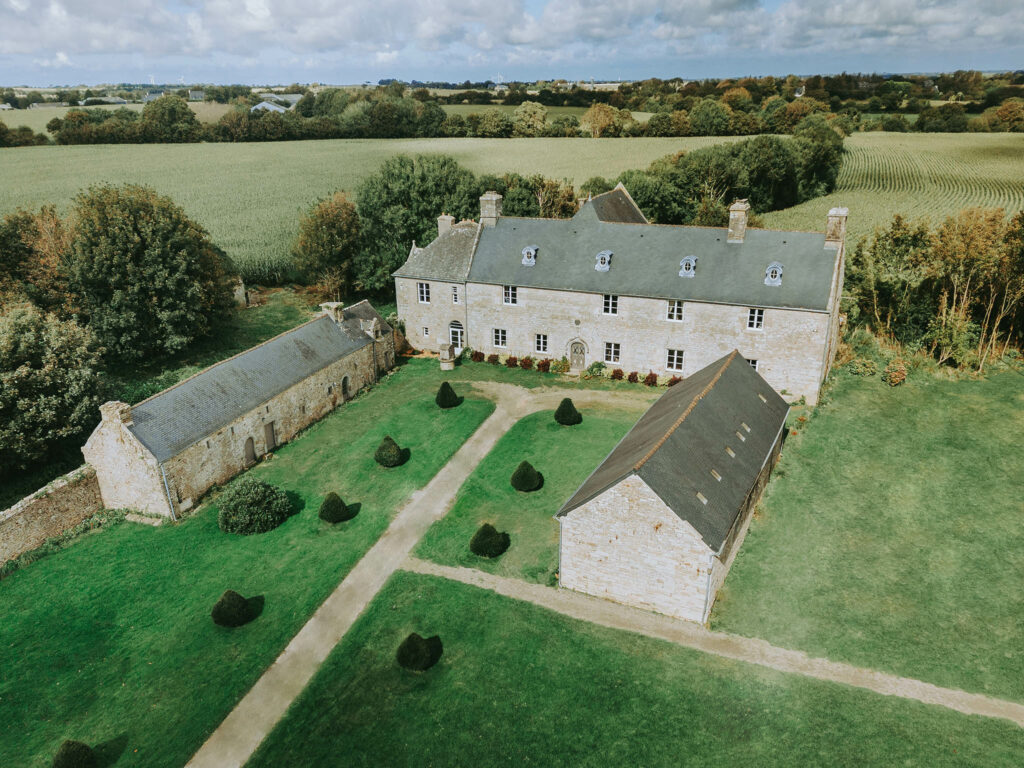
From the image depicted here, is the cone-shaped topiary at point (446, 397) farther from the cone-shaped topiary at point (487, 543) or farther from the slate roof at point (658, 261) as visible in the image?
the cone-shaped topiary at point (487, 543)

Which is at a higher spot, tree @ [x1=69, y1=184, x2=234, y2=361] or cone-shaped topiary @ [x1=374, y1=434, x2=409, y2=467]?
tree @ [x1=69, y1=184, x2=234, y2=361]

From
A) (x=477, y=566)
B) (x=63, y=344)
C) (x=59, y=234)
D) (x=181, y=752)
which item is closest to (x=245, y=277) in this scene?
(x=59, y=234)

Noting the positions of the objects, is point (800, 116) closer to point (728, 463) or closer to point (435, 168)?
point (435, 168)

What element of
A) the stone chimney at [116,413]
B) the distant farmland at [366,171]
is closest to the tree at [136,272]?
the stone chimney at [116,413]

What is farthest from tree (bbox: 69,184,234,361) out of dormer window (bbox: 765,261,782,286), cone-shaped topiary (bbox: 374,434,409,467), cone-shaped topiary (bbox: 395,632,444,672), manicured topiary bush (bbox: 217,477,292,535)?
dormer window (bbox: 765,261,782,286)

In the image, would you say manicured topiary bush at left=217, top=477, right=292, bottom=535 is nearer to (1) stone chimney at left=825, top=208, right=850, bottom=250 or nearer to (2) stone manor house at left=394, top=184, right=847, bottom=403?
(2) stone manor house at left=394, top=184, right=847, bottom=403

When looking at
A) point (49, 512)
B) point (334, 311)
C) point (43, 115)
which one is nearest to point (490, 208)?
point (334, 311)
